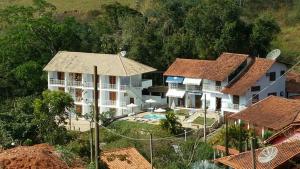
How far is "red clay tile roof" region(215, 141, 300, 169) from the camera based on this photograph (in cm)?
2562

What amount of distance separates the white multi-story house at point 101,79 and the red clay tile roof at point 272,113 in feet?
36.7

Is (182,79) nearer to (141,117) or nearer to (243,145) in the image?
(141,117)

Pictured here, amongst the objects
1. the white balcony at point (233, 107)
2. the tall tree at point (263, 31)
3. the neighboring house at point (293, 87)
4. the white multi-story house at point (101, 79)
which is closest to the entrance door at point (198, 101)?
the white balcony at point (233, 107)

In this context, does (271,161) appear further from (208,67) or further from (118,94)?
(118,94)

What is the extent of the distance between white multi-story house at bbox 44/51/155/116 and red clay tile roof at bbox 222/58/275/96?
7.40m

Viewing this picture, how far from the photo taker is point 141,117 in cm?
4466

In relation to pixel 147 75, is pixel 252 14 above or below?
above

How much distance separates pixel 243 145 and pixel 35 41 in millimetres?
25308

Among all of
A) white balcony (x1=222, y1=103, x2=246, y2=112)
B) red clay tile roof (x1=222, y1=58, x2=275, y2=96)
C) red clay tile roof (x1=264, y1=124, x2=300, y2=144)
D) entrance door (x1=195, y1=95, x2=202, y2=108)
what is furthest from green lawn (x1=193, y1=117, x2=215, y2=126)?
red clay tile roof (x1=264, y1=124, x2=300, y2=144)

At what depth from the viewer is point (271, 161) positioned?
25.7 metres

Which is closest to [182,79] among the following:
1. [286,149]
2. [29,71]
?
[29,71]

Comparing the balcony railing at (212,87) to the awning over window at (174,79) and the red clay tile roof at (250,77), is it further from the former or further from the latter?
the awning over window at (174,79)

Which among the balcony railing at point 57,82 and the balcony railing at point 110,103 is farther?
the balcony railing at point 57,82

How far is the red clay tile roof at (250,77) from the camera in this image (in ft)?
142
